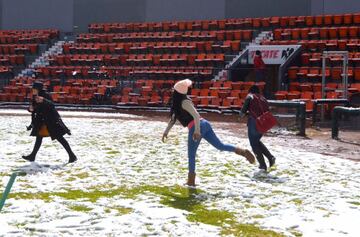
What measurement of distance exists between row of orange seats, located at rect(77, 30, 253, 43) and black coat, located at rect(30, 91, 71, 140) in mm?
21169

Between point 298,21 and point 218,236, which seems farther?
point 298,21

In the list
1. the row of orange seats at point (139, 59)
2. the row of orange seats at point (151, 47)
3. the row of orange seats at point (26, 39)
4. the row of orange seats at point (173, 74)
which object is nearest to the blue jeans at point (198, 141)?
the row of orange seats at point (173, 74)

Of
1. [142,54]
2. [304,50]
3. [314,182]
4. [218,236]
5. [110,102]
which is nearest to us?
[218,236]

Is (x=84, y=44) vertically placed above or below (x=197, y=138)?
above

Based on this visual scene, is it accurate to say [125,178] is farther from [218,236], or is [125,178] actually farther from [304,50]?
[304,50]

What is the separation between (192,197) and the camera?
799 cm

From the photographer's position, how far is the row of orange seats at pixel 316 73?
23353mm

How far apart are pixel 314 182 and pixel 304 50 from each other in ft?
60.1

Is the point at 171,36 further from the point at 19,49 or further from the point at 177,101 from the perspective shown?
the point at 177,101

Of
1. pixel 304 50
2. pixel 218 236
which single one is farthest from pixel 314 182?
pixel 304 50

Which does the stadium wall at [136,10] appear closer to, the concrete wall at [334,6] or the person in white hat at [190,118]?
the concrete wall at [334,6]

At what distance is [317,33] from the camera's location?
27.8 metres

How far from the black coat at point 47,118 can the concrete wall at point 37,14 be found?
1308 inches

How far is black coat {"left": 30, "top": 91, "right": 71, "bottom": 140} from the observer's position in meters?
10.5
